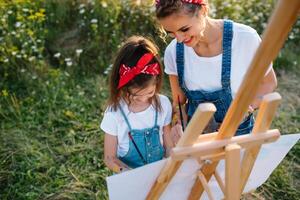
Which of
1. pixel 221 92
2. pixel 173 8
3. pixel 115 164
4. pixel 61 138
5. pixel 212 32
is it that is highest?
pixel 173 8

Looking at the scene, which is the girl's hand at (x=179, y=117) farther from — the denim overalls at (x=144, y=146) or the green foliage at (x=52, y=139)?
the green foliage at (x=52, y=139)

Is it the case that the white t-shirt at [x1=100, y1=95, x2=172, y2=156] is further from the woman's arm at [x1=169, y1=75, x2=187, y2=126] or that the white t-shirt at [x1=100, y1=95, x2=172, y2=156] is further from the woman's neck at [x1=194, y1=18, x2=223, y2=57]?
the woman's neck at [x1=194, y1=18, x2=223, y2=57]

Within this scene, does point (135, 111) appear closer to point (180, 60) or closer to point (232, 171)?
point (180, 60)

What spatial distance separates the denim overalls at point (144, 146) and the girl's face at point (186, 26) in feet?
1.16

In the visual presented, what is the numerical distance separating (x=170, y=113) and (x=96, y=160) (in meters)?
1.02

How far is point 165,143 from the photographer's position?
2018 millimetres

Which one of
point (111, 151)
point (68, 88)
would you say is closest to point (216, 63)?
point (111, 151)

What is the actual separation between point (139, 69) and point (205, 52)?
265 millimetres

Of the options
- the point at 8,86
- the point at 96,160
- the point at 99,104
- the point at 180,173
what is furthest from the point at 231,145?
the point at 8,86

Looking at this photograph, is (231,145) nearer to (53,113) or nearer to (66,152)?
(66,152)

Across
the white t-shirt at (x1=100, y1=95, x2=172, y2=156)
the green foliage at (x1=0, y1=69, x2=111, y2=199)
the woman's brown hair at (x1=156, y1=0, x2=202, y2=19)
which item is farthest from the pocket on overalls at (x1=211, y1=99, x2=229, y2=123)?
the green foliage at (x1=0, y1=69, x2=111, y2=199)

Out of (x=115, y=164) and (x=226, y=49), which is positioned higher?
(x=226, y=49)

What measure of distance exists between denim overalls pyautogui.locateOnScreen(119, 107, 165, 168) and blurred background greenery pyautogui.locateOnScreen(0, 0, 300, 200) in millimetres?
758

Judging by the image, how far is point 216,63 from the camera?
185 cm
